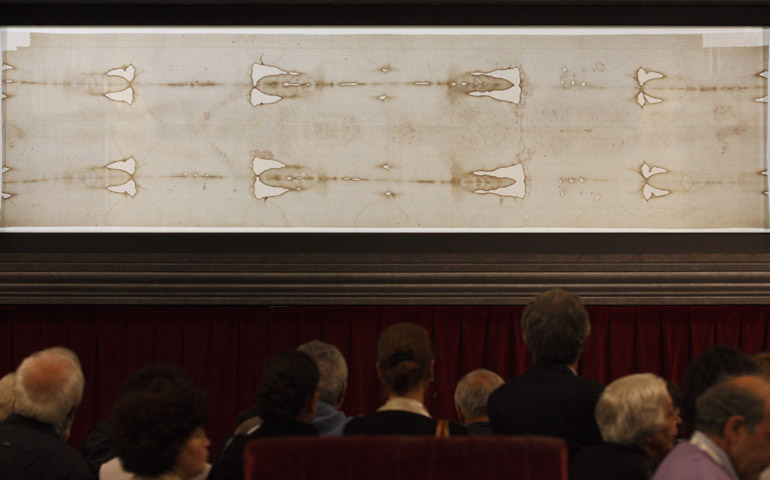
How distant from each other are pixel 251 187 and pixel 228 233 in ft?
0.76

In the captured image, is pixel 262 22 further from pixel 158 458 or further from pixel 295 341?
pixel 158 458

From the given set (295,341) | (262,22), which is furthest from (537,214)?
(262,22)

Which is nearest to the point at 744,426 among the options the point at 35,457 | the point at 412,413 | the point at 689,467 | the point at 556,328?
the point at 689,467

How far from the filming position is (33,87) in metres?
3.97

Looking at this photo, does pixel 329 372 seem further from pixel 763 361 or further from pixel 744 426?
pixel 763 361

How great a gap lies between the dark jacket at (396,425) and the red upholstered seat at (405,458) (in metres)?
0.63

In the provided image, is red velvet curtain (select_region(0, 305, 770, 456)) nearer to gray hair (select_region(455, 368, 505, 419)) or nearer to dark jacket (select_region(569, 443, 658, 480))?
gray hair (select_region(455, 368, 505, 419))

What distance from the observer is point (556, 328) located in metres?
2.52

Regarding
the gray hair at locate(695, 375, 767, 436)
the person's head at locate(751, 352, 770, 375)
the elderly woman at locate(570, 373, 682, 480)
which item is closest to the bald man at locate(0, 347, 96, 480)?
the elderly woman at locate(570, 373, 682, 480)

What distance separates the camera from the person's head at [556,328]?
252 cm

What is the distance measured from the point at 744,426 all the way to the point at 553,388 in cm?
61

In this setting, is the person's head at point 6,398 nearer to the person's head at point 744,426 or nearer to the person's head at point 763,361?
the person's head at point 744,426

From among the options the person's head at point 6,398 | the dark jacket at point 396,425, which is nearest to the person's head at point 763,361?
the dark jacket at point 396,425

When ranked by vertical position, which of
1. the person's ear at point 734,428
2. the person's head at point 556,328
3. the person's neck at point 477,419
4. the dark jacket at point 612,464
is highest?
the person's head at point 556,328
